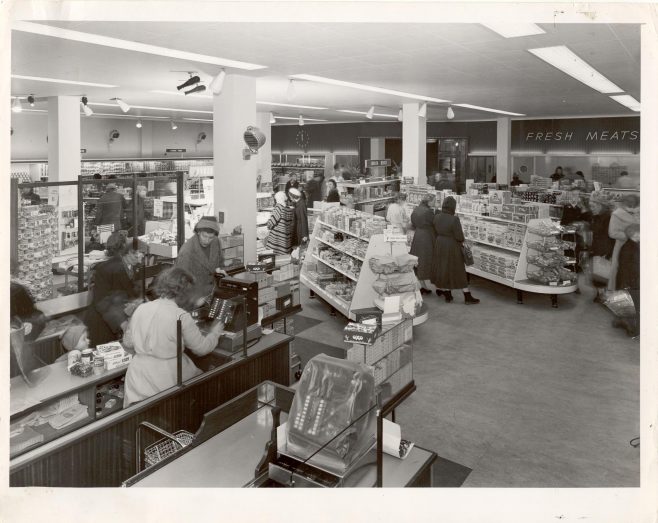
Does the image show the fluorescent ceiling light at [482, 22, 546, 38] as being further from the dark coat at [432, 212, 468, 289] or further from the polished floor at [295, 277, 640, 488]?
the dark coat at [432, 212, 468, 289]

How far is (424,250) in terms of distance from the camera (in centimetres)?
852

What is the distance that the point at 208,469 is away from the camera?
2680 millimetres

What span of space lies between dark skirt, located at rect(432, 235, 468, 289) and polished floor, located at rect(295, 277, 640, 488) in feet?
1.02

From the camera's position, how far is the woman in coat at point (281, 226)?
9391 millimetres

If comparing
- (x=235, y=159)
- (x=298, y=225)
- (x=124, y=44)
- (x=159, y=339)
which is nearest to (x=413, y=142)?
(x=298, y=225)

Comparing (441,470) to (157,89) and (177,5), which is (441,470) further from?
(157,89)

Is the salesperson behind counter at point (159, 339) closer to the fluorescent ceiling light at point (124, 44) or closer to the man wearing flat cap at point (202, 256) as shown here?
the man wearing flat cap at point (202, 256)

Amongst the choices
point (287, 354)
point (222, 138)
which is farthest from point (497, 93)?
point (287, 354)

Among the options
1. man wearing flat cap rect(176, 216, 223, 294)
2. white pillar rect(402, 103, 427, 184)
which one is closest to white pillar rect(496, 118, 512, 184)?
white pillar rect(402, 103, 427, 184)

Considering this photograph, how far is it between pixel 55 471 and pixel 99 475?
0.95 ft

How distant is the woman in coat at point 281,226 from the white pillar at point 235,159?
1.61 meters

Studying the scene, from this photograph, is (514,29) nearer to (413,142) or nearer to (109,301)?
(109,301)

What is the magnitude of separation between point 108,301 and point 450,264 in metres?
4.94

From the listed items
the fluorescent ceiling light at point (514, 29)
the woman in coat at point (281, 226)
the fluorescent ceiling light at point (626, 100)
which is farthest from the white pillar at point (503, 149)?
the fluorescent ceiling light at point (514, 29)
